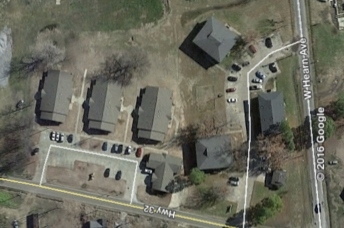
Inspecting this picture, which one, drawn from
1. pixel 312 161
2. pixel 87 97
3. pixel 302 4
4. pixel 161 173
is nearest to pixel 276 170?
pixel 312 161

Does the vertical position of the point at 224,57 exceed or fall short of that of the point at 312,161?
it exceeds it

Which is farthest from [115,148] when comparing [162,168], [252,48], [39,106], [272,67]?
[272,67]

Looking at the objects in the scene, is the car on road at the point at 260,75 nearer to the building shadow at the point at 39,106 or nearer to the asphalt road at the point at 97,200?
the asphalt road at the point at 97,200

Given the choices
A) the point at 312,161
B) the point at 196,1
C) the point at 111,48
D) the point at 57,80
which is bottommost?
the point at 312,161

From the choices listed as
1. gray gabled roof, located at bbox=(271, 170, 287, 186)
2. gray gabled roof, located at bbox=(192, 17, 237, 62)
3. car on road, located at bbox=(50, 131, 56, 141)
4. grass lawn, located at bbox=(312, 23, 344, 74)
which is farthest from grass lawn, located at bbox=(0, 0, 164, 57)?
gray gabled roof, located at bbox=(271, 170, 287, 186)

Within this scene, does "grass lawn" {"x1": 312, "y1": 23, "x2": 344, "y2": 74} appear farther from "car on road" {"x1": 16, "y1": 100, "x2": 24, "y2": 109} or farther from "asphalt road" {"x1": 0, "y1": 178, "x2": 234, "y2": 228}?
"car on road" {"x1": 16, "y1": 100, "x2": 24, "y2": 109}

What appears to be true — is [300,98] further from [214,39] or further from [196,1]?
[196,1]
